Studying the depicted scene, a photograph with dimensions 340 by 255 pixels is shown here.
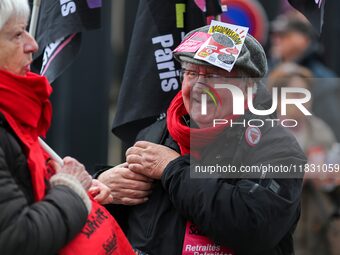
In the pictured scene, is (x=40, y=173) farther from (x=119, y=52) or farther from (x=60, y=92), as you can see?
(x=119, y=52)

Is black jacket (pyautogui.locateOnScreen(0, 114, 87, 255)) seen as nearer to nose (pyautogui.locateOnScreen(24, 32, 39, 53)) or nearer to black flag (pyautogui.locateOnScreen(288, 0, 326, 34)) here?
nose (pyautogui.locateOnScreen(24, 32, 39, 53))

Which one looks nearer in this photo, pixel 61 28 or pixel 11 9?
pixel 11 9

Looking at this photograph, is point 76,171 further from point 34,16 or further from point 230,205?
point 34,16

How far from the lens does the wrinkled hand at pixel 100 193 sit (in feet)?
10.3

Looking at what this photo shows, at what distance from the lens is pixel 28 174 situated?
8.98 ft

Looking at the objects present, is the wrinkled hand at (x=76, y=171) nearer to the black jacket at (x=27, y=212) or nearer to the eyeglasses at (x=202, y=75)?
the black jacket at (x=27, y=212)

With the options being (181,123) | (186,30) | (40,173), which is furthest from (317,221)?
(40,173)

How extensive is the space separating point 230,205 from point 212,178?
0.41 ft

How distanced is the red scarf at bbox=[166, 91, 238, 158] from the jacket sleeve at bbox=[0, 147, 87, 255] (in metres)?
0.67

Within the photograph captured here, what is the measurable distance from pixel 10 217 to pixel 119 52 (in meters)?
5.78

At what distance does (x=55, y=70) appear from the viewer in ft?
12.6

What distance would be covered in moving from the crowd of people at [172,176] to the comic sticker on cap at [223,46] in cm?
2

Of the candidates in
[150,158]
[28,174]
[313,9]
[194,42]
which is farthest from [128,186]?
[313,9]

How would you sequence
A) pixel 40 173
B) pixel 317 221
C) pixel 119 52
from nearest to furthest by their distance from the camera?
1. pixel 40 173
2. pixel 317 221
3. pixel 119 52
